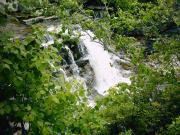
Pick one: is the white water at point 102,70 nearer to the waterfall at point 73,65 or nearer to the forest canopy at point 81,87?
the waterfall at point 73,65

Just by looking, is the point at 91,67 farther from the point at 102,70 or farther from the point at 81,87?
the point at 81,87

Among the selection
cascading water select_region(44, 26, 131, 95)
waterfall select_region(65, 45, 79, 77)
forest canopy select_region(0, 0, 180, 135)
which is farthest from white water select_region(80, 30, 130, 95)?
forest canopy select_region(0, 0, 180, 135)

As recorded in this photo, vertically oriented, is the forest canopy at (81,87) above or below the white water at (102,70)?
above

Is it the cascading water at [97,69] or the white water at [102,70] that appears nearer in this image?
the cascading water at [97,69]

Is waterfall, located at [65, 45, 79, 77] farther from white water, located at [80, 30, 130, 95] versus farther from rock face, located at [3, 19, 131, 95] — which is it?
white water, located at [80, 30, 130, 95]

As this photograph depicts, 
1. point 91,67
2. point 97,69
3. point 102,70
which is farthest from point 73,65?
point 102,70

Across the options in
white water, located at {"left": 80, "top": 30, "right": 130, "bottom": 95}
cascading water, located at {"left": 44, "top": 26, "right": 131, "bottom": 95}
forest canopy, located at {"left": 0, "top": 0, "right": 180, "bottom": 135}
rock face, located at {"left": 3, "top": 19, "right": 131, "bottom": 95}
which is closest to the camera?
forest canopy, located at {"left": 0, "top": 0, "right": 180, "bottom": 135}

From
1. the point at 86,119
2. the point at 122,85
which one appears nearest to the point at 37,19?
the point at 122,85

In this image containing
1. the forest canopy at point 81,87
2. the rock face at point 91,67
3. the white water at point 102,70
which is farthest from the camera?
the white water at point 102,70

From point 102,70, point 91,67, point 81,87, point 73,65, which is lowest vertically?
point 102,70

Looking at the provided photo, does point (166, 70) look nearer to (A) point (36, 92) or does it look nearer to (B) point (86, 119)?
(B) point (86, 119)

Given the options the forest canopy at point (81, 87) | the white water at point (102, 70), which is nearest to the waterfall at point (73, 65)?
the white water at point (102, 70)
